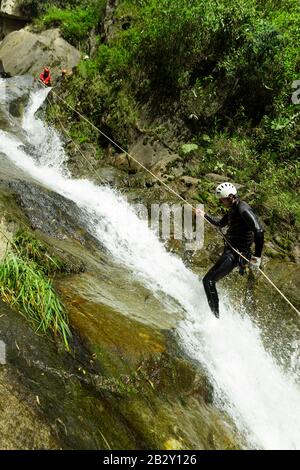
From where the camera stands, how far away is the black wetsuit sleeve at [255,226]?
→ 19.1ft

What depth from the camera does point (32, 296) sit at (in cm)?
445

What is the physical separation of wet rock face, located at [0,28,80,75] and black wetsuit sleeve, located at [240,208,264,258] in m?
14.4

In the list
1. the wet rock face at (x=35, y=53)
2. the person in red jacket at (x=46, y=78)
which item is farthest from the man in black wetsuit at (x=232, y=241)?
the wet rock face at (x=35, y=53)

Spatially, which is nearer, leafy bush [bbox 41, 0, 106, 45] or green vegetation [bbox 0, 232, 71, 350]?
green vegetation [bbox 0, 232, 71, 350]

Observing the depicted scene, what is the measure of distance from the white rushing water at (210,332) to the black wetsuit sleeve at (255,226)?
4.84ft

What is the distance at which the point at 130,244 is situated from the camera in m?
8.67

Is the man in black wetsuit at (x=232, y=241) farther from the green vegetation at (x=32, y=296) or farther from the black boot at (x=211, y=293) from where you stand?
the green vegetation at (x=32, y=296)

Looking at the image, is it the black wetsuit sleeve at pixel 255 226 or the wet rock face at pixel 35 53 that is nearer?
the black wetsuit sleeve at pixel 255 226

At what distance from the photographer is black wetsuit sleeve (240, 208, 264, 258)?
19.1 ft

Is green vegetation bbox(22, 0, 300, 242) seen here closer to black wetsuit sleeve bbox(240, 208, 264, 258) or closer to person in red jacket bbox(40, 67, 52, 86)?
black wetsuit sleeve bbox(240, 208, 264, 258)

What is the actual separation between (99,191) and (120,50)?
610cm

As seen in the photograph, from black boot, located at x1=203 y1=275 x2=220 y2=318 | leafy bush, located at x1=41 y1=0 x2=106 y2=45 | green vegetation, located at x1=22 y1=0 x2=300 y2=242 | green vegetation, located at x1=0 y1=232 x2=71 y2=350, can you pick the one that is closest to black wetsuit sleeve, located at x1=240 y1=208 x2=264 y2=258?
black boot, located at x1=203 y1=275 x2=220 y2=318
